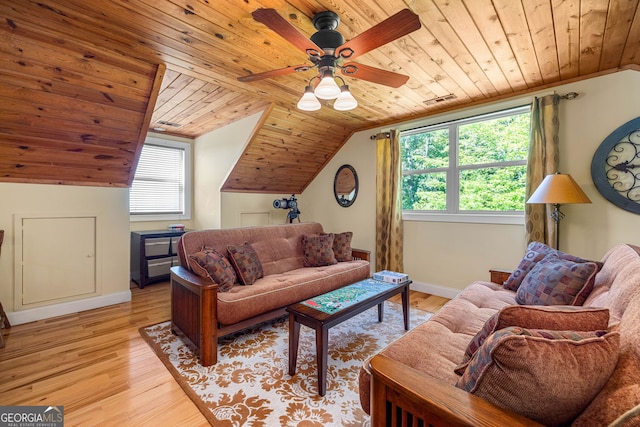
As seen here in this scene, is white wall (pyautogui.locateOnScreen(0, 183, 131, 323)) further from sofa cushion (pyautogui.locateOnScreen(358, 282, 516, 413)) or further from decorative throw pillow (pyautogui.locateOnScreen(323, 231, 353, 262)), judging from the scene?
sofa cushion (pyautogui.locateOnScreen(358, 282, 516, 413))

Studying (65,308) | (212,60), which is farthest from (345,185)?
(65,308)

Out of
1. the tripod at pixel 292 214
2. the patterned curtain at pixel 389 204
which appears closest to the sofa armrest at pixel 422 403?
the patterned curtain at pixel 389 204

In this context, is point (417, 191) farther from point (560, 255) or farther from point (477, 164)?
point (560, 255)

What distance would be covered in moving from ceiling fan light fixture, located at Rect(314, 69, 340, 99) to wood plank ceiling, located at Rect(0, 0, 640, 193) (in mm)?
382

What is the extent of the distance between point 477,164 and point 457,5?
6.92ft

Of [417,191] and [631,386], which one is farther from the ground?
[417,191]

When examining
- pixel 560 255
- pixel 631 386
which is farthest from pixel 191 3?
pixel 560 255

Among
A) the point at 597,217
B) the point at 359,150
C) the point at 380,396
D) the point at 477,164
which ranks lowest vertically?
the point at 380,396

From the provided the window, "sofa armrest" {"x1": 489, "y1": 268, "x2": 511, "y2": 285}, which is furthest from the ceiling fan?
the window

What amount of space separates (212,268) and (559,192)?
2971mm

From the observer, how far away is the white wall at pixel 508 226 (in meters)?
2.56

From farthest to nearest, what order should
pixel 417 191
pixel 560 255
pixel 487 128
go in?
pixel 417 191, pixel 487 128, pixel 560 255

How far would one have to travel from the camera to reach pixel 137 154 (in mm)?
3059

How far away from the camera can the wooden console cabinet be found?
153 inches
